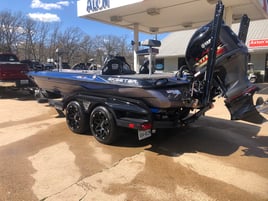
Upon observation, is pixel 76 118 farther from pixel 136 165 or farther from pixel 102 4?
pixel 102 4

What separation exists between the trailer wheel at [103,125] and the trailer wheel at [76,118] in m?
0.37

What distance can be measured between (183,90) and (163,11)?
8.61 metres

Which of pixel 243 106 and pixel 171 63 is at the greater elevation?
pixel 171 63

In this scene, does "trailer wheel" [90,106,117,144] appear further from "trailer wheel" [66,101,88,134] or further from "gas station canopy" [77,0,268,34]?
"gas station canopy" [77,0,268,34]

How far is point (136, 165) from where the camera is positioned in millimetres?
4273

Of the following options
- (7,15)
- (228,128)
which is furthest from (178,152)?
(7,15)

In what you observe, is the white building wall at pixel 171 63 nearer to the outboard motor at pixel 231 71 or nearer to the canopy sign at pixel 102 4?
the canopy sign at pixel 102 4

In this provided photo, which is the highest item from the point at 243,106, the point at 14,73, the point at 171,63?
the point at 171,63

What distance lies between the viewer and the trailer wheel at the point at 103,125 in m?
5.01

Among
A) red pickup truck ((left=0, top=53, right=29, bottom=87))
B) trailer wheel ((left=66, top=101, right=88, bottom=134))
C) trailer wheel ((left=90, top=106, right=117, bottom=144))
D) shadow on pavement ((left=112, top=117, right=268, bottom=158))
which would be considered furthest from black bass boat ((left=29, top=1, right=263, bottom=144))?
red pickup truck ((left=0, top=53, right=29, bottom=87))

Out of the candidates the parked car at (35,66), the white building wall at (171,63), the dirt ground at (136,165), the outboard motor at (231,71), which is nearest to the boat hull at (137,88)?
the outboard motor at (231,71)

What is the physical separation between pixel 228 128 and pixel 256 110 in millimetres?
2061

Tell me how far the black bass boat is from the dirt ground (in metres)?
0.56

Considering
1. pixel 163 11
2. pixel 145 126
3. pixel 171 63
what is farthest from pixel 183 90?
pixel 171 63
